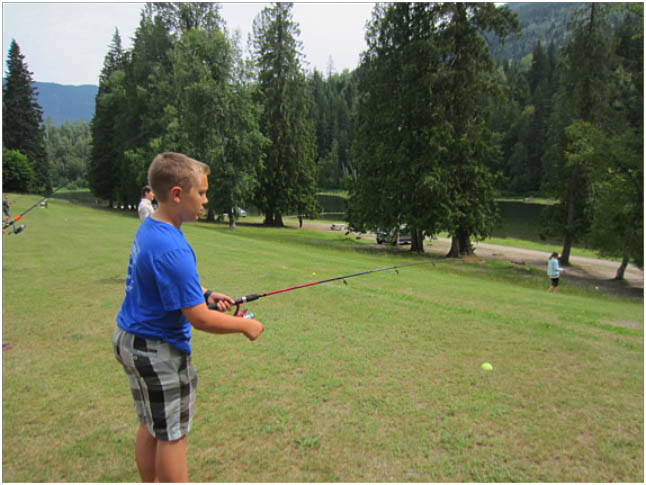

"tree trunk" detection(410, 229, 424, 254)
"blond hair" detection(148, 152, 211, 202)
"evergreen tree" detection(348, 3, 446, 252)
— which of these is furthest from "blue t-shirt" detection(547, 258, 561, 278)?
"blond hair" detection(148, 152, 211, 202)

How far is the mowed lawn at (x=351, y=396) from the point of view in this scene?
12.2 ft

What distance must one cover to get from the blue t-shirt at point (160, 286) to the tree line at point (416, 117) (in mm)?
12480

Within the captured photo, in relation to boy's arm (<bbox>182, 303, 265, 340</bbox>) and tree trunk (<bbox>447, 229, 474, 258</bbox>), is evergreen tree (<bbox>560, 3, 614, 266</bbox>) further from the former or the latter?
boy's arm (<bbox>182, 303, 265, 340</bbox>)

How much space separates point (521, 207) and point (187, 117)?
57.2 meters

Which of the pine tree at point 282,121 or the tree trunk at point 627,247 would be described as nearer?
the tree trunk at point 627,247

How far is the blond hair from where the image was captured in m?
2.78

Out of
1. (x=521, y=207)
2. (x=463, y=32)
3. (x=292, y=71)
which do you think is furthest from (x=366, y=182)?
(x=521, y=207)

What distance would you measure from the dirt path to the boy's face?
70.6 feet

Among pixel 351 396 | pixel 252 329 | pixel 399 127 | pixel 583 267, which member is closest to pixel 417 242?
pixel 399 127

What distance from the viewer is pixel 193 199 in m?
2.88

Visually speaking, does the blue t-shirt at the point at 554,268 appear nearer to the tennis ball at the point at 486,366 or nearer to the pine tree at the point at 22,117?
the tennis ball at the point at 486,366

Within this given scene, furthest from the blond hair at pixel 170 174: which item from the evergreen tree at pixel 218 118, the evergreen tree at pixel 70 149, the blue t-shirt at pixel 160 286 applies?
the evergreen tree at pixel 70 149

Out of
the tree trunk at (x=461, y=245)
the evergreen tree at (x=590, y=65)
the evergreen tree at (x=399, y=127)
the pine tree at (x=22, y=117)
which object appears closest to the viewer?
the evergreen tree at (x=399, y=127)

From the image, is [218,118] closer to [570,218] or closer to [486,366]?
[570,218]
